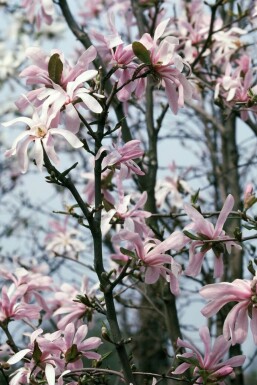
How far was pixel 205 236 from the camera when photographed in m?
1.76

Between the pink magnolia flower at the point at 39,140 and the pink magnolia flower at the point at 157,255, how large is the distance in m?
0.28

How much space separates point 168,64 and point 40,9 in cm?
148

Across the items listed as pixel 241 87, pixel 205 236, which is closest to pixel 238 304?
pixel 205 236

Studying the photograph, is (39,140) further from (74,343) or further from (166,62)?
(74,343)

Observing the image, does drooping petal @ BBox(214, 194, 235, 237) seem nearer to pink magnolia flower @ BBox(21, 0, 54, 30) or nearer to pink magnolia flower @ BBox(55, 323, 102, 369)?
pink magnolia flower @ BBox(55, 323, 102, 369)

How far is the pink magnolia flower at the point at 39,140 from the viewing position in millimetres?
1622

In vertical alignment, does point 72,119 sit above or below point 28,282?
above

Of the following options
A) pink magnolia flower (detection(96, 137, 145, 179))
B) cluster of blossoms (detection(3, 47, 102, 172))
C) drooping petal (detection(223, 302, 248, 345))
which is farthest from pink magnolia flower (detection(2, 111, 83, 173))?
drooping petal (detection(223, 302, 248, 345))

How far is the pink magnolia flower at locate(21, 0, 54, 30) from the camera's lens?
2.88 m

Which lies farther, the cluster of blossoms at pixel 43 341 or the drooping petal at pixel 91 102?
the cluster of blossoms at pixel 43 341

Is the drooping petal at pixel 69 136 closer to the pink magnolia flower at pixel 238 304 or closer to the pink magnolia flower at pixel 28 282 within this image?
the pink magnolia flower at pixel 238 304

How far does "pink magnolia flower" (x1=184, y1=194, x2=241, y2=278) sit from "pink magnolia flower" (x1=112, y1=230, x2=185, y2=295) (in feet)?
0.12

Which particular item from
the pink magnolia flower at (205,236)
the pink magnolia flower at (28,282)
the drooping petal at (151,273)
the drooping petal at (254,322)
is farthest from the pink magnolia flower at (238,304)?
the pink magnolia flower at (28,282)

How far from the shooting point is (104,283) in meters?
1.76
